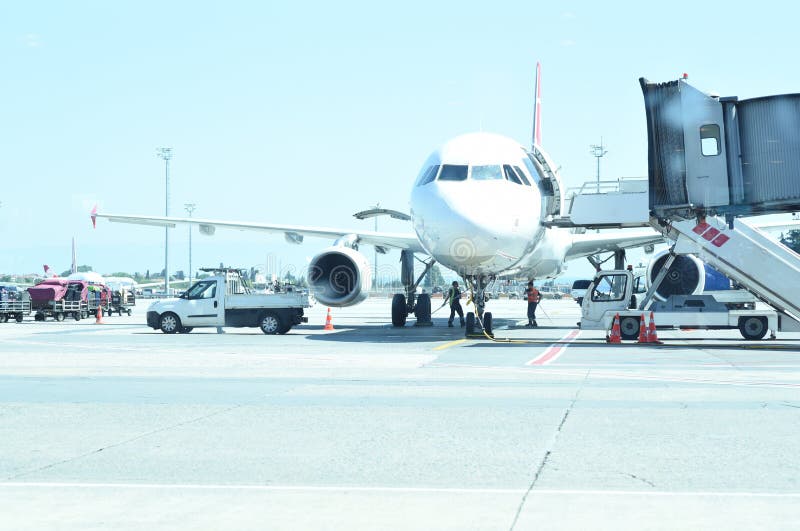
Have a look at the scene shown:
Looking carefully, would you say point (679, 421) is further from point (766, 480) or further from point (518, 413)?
point (766, 480)

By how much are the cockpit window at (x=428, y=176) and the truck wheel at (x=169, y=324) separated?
27.2ft

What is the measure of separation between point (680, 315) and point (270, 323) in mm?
10239

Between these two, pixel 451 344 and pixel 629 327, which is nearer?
pixel 451 344

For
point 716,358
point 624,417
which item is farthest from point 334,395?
point 716,358

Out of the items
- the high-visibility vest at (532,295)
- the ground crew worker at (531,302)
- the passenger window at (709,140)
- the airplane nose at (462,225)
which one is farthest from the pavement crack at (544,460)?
the high-visibility vest at (532,295)

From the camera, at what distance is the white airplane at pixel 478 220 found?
66.2 feet

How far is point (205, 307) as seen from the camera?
25.7 m

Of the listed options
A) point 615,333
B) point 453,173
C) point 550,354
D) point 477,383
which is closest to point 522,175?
point 453,173

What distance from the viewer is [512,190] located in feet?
68.7

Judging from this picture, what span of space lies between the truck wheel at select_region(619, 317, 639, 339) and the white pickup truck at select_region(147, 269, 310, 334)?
804 centimetres

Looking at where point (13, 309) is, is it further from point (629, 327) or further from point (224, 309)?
point (629, 327)

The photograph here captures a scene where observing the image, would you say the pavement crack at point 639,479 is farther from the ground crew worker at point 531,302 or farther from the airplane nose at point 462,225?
the ground crew worker at point 531,302

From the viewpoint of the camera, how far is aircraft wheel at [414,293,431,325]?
29.5 meters

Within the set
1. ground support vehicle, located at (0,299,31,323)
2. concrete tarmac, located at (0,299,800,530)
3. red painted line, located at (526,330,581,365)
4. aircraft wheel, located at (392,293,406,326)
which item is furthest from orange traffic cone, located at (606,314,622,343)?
ground support vehicle, located at (0,299,31,323)
